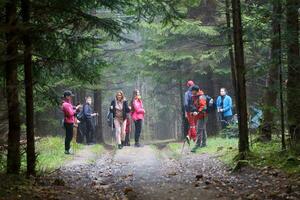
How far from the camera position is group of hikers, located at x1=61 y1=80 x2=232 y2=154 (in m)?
17.3

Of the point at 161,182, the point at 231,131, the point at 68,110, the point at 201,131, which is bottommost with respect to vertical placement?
the point at 161,182

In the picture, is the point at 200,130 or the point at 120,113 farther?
the point at 120,113

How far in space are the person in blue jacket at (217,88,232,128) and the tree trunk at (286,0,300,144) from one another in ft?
29.2

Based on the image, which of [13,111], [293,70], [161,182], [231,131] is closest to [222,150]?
[231,131]

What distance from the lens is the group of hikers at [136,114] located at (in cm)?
1731

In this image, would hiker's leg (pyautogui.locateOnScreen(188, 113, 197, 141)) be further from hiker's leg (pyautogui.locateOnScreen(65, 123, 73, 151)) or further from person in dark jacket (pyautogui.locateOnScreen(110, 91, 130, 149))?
hiker's leg (pyautogui.locateOnScreen(65, 123, 73, 151))

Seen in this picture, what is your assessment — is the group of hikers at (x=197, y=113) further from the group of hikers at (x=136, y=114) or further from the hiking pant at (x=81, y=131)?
the hiking pant at (x=81, y=131)

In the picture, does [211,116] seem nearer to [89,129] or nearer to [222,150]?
[89,129]

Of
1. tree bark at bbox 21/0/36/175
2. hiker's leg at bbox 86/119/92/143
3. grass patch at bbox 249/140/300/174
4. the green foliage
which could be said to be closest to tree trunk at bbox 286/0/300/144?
grass patch at bbox 249/140/300/174

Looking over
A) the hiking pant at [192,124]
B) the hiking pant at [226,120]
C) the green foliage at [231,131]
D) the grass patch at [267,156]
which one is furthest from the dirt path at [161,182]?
the hiking pant at [226,120]

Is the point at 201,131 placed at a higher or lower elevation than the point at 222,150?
higher

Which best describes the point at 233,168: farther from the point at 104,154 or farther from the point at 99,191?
the point at 104,154

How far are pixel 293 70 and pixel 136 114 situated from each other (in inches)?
407

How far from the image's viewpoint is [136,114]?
68.5 ft
